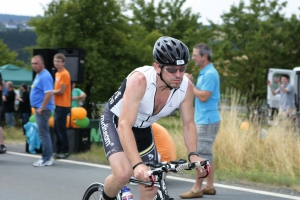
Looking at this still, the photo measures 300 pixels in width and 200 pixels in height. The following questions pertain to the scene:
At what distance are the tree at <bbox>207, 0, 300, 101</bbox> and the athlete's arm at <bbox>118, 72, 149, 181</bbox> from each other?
24230mm

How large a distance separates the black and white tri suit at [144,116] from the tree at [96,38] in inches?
703

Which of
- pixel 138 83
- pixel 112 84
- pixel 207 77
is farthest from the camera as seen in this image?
pixel 112 84

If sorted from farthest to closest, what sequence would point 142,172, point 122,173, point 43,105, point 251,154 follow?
point 251,154, point 43,105, point 122,173, point 142,172

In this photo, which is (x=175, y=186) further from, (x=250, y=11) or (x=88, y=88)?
(x=250, y=11)

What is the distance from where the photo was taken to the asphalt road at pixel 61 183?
830cm

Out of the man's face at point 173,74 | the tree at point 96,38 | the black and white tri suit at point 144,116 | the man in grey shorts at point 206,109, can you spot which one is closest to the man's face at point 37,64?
the man in grey shorts at point 206,109

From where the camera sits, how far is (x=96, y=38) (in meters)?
23.7

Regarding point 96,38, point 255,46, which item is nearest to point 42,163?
point 96,38

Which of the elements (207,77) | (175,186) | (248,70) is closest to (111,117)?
(207,77)

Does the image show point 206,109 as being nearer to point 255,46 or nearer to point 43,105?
point 43,105

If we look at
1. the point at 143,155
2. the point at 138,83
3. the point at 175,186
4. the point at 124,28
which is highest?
the point at 124,28

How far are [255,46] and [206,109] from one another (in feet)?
72.8

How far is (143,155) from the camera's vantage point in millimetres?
5285

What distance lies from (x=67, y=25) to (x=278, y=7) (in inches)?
465
